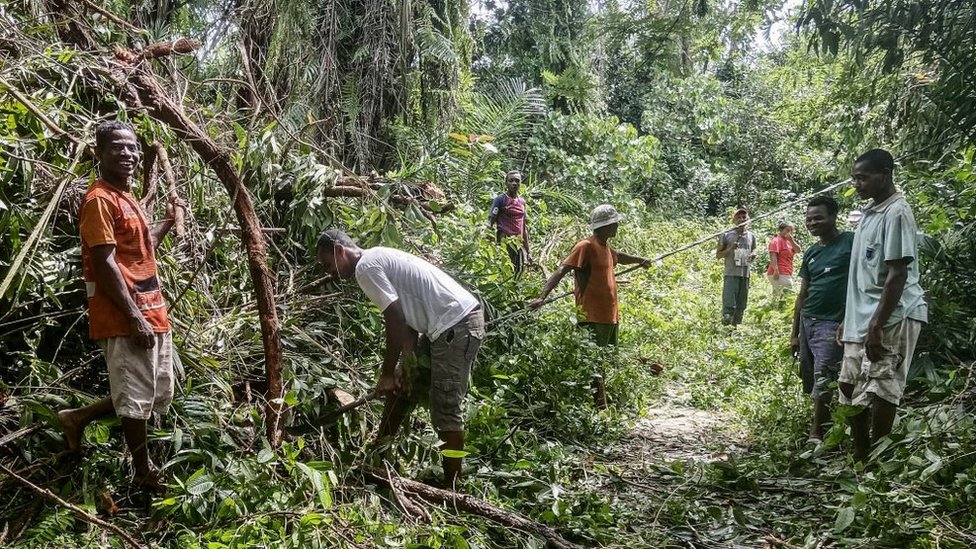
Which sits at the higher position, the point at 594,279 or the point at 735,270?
the point at 594,279

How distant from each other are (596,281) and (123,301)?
3335 mm

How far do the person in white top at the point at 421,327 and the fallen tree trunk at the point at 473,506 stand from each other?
0.55ft

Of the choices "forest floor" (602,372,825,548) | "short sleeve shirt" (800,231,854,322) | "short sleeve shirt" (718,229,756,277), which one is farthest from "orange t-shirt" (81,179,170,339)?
"short sleeve shirt" (718,229,756,277)

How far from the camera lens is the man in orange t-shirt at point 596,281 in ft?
18.5

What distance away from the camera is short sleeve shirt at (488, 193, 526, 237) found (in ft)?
28.2

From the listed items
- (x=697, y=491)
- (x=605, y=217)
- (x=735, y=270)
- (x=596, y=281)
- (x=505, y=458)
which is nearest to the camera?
(x=697, y=491)

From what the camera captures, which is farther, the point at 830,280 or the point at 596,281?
the point at 596,281

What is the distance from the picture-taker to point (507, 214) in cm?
864

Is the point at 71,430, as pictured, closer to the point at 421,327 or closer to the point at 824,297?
the point at 421,327

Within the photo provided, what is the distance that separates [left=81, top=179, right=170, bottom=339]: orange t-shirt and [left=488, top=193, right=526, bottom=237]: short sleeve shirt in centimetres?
536

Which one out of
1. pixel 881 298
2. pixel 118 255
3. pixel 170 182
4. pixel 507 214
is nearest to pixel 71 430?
pixel 118 255

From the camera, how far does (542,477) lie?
4254mm

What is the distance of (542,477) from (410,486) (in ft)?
2.57

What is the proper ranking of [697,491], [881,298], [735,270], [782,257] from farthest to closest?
[782,257], [735,270], [697,491], [881,298]
